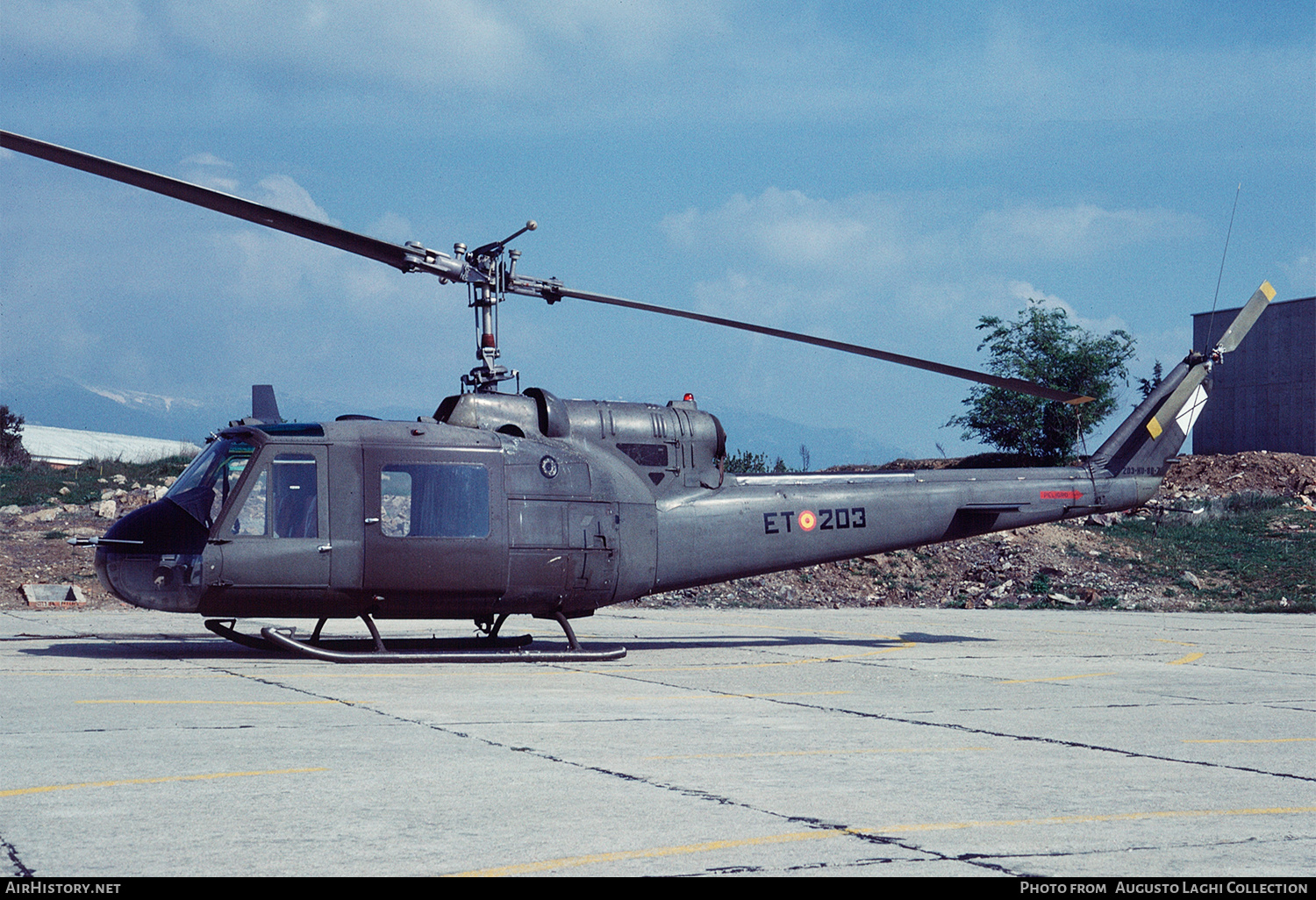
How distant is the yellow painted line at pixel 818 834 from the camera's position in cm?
458

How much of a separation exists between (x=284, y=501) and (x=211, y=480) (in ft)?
2.52

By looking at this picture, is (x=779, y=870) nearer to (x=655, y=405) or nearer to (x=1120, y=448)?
(x=655, y=405)

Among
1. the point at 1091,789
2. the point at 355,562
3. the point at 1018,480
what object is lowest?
the point at 1091,789

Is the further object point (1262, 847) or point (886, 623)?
point (886, 623)

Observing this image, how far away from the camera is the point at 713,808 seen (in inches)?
224

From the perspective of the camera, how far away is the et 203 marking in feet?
47.5

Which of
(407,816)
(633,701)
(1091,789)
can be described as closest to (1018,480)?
(633,701)

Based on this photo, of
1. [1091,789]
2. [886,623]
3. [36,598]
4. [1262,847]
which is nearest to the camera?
[1262,847]

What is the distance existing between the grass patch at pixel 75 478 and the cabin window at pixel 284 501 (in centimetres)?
2040

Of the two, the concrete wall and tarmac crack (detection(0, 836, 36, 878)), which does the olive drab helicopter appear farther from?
the concrete wall

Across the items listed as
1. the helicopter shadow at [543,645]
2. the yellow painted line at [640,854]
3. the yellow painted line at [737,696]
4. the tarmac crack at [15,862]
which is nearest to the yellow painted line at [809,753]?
the yellow painted line at [640,854]

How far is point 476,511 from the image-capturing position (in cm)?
1242

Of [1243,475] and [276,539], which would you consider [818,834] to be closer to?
[276,539]

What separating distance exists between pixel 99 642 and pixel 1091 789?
1141 cm
